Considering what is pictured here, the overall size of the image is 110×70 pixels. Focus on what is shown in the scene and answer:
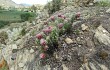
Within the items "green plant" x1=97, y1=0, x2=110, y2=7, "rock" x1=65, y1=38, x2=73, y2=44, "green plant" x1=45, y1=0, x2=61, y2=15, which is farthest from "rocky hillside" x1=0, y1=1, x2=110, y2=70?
"green plant" x1=45, y1=0, x2=61, y2=15

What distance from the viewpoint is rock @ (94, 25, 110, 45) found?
9320 millimetres

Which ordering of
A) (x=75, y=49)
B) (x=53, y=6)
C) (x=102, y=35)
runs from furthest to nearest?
(x=53, y=6), (x=102, y=35), (x=75, y=49)

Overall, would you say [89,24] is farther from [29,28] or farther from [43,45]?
[29,28]

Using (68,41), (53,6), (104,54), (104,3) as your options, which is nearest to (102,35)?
(104,54)

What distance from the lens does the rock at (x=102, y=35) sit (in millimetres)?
9320

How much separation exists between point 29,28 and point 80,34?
412 cm

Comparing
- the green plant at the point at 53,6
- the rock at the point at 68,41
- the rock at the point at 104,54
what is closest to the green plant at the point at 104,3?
the green plant at the point at 53,6

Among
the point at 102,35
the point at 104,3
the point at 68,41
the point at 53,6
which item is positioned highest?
the point at 102,35

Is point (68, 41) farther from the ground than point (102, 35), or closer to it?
closer to it

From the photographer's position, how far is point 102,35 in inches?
376

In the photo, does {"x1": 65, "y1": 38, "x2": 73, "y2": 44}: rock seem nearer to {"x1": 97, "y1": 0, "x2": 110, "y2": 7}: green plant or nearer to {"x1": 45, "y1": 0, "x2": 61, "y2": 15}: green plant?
{"x1": 97, "y1": 0, "x2": 110, "y2": 7}: green plant

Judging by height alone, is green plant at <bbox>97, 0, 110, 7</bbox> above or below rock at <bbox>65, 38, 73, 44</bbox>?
above

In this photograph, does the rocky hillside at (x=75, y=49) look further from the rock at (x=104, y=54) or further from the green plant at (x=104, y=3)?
the green plant at (x=104, y=3)

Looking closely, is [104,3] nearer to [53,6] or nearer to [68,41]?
[53,6]
